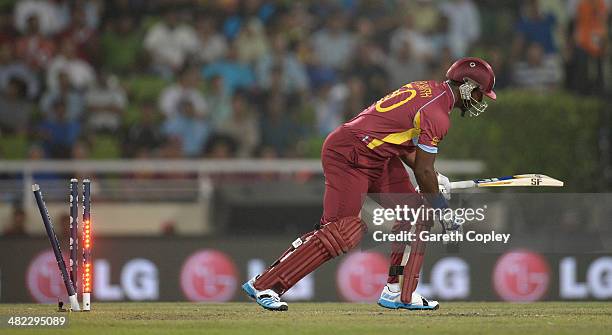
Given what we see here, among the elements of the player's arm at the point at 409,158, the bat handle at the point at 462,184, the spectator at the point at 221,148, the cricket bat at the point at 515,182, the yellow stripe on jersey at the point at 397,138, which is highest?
the spectator at the point at 221,148

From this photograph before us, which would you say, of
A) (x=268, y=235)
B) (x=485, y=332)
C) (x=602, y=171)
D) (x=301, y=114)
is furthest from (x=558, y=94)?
(x=485, y=332)

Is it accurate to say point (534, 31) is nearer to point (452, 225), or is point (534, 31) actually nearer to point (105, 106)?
point (105, 106)

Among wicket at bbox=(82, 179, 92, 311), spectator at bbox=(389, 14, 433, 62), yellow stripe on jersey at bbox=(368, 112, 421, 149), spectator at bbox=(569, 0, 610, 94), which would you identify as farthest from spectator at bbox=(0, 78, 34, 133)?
yellow stripe on jersey at bbox=(368, 112, 421, 149)

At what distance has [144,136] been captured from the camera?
1577 cm

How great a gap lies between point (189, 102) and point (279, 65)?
1330mm

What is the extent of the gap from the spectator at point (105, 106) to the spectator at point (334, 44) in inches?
105

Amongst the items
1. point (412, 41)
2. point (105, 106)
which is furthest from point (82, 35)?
point (412, 41)

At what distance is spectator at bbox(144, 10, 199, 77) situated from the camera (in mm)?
16891

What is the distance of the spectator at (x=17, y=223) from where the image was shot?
531 inches

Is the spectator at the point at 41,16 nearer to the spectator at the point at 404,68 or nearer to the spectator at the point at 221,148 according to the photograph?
the spectator at the point at 221,148

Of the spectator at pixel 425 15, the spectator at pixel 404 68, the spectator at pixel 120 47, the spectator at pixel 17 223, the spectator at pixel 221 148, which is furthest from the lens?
the spectator at pixel 425 15

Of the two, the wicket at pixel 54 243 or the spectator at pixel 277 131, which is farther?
the spectator at pixel 277 131

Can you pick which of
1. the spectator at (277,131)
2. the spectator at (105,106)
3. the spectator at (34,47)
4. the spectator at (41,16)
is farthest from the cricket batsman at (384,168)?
the spectator at (41,16)

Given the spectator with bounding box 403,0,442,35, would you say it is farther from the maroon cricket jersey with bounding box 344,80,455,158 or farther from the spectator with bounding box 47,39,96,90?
the maroon cricket jersey with bounding box 344,80,455,158
